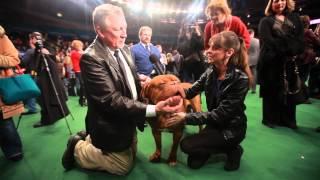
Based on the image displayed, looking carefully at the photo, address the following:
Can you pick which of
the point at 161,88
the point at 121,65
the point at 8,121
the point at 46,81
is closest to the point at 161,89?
A: the point at 161,88

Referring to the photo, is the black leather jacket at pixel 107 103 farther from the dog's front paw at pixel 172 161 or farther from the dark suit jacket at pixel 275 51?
the dark suit jacket at pixel 275 51

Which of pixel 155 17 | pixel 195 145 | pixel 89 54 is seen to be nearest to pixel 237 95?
pixel 195 145

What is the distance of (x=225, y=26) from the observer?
2934 mm

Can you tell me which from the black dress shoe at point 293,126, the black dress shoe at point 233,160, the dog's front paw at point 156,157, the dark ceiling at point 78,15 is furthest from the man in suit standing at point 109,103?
the dark ceiling at point 78,15

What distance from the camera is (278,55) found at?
316 centimetres

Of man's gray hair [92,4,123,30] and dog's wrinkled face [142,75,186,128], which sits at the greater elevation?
man's gray hair [92,4,123,30]

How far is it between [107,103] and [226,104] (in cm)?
105

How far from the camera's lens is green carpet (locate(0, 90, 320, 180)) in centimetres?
225

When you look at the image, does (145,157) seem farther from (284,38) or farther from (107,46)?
(284,38)

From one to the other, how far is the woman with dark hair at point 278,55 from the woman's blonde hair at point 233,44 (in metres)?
1.04

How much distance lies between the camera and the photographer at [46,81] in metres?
3.85

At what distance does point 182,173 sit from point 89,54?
1.38 m

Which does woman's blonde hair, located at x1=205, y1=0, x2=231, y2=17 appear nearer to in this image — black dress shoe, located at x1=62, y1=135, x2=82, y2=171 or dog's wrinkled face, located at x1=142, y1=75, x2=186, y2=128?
dog's wrinkled face, located at x1=142, y1=75, x2=186, y2=128

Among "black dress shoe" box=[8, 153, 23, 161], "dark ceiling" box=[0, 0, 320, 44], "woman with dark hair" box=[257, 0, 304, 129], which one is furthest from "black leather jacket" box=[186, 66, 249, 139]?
"dark ceiling" box=[0, 0, 320, 44]
